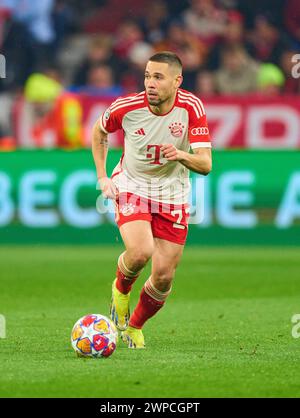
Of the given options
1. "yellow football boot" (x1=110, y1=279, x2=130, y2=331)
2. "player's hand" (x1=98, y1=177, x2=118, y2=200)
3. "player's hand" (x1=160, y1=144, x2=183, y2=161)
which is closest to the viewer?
"player's hand" (x1=160, y1=144, x2=183, y2=161)

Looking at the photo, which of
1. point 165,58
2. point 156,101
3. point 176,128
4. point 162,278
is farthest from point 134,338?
point 165,58

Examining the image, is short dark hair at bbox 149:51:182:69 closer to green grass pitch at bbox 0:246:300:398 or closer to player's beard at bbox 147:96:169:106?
player's beard at bbox 147:96:169:106

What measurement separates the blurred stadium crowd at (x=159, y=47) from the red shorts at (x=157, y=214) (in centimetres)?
1101

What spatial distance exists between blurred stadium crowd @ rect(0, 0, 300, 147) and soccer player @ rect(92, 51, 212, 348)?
10935 millimetres

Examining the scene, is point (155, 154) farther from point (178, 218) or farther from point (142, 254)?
point (142, 254)

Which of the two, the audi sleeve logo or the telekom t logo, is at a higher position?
the audi sleeve logo

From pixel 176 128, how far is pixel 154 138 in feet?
0.63

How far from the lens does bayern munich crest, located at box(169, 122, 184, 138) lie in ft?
31.3

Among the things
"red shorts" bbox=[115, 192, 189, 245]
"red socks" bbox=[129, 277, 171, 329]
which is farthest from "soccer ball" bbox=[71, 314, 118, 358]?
"red shorts" bbox=[115, 192, 189, 245]

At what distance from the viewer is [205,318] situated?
37.4ft

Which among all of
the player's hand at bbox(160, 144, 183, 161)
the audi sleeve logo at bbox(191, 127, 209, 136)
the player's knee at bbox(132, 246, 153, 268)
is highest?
the audi sleeve logo at bbox(191, 127, 209, 136)

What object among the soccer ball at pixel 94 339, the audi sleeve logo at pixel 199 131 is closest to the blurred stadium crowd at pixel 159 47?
the audi sleeve logo at pixel 199 131

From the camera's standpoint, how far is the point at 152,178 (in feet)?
32.0

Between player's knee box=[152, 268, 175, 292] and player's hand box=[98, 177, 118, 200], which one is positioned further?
player's knee box=[152, 268, 175, 292]
